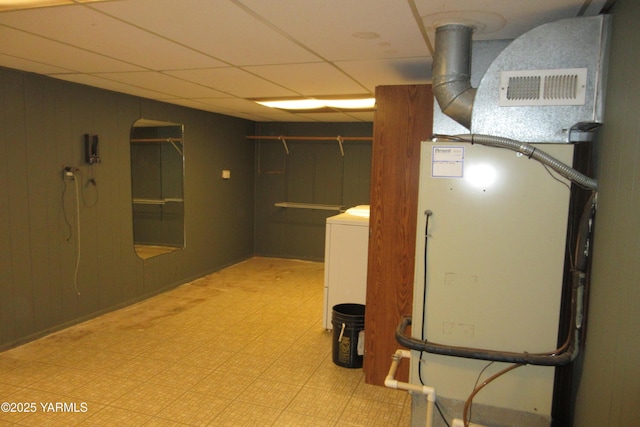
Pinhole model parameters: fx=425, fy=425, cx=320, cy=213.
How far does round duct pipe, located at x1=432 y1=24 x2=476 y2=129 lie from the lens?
2016mm

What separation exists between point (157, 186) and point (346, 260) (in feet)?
8.11

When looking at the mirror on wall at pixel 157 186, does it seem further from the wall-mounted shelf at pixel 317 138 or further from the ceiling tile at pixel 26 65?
the wall-mounted shelf at pixel 317 138

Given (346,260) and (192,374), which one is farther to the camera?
(346,260)

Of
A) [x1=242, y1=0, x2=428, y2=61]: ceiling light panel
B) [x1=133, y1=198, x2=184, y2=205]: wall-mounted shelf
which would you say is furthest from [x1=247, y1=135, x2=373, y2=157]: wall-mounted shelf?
[x1=242, y1=0, x2=428, y2=61]: ceiling light panel

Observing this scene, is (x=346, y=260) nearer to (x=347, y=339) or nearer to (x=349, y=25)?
(x=347, y=339)

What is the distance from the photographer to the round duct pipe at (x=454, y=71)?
2016mm

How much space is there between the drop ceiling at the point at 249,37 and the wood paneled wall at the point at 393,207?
0.30 m

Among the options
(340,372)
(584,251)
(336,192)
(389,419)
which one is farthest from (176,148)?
(584,251)

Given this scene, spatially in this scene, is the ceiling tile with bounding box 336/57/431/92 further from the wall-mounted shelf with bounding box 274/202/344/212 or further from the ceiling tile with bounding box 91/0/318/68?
the wall-mounted shelf with bounding box 274/202/344/212

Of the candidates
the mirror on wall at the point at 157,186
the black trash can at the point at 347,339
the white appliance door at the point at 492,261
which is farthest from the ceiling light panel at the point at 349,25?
the mirror on wall at the point at 157,186

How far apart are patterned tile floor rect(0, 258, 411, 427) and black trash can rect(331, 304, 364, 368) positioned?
0.23 ft

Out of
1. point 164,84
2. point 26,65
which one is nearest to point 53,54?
point 26,65

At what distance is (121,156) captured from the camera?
4.27 metres

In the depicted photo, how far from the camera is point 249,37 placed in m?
2.24
